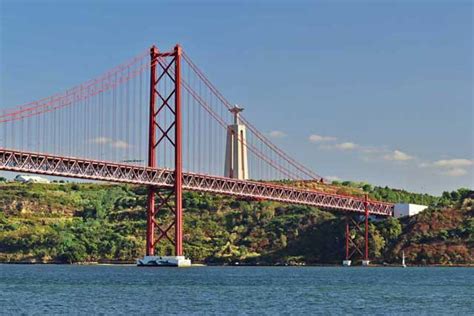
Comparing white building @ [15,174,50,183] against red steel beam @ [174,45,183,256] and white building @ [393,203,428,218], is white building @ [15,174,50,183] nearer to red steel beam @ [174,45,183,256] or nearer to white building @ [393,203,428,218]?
white building @ [393,203,428,218]

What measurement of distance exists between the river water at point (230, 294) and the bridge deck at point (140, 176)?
393 inches

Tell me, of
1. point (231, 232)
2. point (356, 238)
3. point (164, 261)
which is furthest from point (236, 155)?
point (164, 261)

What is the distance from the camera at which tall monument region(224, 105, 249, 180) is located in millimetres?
149125

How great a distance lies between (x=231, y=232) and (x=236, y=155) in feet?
35.9

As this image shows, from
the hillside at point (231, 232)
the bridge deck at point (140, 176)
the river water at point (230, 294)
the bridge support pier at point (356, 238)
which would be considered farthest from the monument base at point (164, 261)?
the bridge support pier at point (356, 238)

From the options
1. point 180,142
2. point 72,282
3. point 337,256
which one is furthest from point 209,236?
point 72,282

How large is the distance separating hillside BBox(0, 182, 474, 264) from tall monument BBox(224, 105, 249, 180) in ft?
22.0

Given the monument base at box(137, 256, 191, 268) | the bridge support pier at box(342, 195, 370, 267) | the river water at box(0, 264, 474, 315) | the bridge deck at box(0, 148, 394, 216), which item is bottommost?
the river water at box(0, 264, 474, 315)

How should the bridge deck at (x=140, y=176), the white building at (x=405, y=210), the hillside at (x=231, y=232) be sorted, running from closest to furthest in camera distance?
the bridge deck at (x=140, y=176)
the hillside at (x=231, y=232)
the white building at (x=405, y=210)

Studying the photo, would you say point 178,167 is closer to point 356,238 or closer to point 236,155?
point 356,238

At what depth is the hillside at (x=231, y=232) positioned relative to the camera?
138 metres

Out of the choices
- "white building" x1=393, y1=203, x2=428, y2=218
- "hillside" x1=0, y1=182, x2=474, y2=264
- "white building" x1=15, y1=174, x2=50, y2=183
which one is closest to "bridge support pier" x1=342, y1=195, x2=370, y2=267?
"hillside" x1=0, y1=182, x2=474, y2=264

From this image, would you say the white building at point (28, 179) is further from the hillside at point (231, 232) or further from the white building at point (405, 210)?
the white building at point (405, 210)

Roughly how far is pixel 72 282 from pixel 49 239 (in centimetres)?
6495
